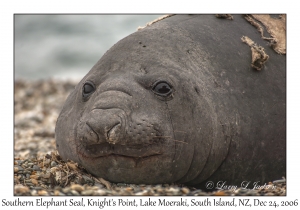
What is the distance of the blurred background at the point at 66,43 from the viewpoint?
21703 millimetres

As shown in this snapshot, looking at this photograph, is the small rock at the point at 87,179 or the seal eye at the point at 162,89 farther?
the small rock at the point at 87,179

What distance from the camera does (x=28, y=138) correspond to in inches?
406

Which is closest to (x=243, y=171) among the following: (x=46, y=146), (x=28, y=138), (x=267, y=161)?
(x=267, y=161)

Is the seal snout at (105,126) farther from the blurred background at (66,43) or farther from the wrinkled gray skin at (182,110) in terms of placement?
the blurred background at (66,43)

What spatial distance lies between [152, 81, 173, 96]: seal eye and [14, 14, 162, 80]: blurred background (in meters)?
15.3

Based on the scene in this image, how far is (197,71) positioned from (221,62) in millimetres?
432

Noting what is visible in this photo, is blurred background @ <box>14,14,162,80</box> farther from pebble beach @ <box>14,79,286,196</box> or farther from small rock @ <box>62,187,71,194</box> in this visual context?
small rock @ <box>62,187,71,194</box>

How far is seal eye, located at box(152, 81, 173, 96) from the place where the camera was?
17.8ft

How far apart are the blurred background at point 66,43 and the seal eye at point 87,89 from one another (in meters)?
14.9

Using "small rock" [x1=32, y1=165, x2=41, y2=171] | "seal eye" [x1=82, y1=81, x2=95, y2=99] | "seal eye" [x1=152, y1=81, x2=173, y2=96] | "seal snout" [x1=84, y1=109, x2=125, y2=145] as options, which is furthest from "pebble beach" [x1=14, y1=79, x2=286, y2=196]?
"seal eye" [x1=152, y1=81, x2=173, y2=96]

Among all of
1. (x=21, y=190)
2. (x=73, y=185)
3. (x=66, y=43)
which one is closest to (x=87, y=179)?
(x=73, y=185)

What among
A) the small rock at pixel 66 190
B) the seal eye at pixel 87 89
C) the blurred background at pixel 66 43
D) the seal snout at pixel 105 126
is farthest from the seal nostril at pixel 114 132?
the blurred background at pixel 66 43

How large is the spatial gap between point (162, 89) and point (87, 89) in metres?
0.77
